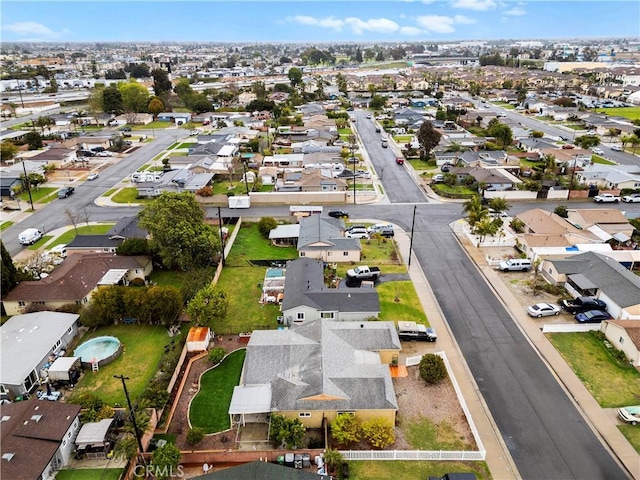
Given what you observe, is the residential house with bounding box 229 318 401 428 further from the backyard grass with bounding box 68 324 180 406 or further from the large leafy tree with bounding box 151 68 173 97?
the large leafy tree with bounding box 151 68 173 97

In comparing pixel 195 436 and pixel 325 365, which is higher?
pixel 325 365

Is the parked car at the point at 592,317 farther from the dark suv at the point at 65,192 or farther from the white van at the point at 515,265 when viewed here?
the dark suv at the point at 65,192

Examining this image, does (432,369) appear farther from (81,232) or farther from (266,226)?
(81,232)

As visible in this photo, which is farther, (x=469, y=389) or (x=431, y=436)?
(x=469, y=389)

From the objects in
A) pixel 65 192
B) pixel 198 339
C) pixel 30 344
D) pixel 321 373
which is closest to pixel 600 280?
pixel 321 373

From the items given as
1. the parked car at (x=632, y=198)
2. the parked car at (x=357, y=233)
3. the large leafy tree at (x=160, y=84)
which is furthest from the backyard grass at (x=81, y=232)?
the large leafy tree at (x=160, y=84)
